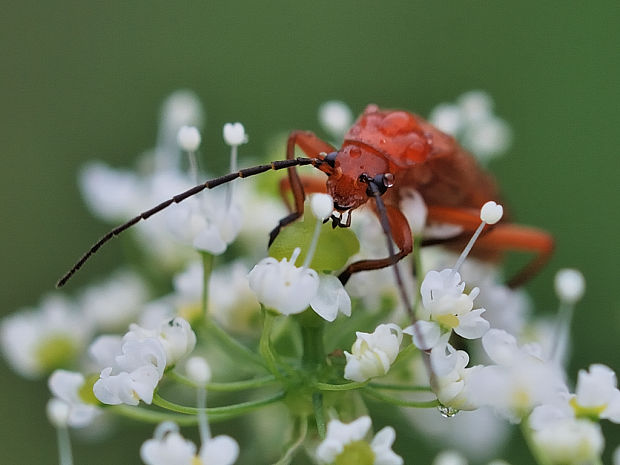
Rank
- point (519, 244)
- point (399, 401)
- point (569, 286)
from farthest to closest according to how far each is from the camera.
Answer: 1. point (519, 244)
2. point (569, 286)
3. point (399, 401)

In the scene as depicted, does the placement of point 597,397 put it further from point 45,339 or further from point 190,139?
point 45,339

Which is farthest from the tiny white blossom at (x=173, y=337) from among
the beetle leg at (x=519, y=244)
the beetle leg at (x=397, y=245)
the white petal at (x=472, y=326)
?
the beetle leg at (x=519, y=244)

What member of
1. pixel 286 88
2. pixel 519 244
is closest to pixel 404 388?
pixel 519 244

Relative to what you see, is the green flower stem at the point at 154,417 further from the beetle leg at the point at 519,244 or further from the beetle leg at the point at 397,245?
the beetle leg at the point at 519,244

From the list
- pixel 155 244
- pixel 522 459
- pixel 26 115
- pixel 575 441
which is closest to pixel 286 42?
pixel 26 115

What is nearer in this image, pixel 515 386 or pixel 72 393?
pixel 515 386

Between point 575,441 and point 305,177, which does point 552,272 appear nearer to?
point 305,177

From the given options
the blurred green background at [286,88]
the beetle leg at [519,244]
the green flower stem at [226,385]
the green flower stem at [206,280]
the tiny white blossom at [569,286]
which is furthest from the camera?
the blurred green background at [286,88]
